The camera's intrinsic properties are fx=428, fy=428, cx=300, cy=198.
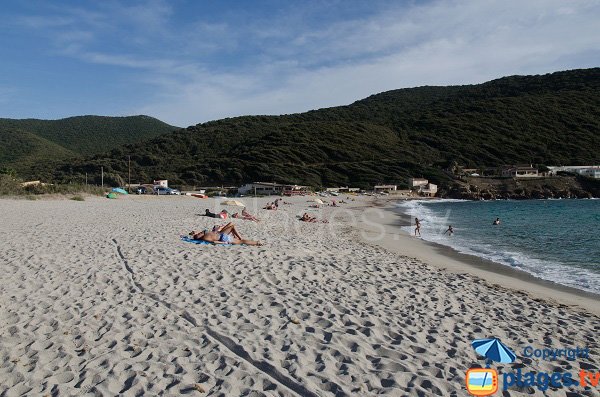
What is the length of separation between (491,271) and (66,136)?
11410 cm

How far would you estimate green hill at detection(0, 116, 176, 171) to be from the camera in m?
82.8

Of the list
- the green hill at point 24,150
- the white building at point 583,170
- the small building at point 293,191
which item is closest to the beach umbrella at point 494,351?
the small building at point 293,191

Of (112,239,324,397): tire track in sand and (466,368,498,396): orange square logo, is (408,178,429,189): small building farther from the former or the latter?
(466,368,498,396): orange square logo

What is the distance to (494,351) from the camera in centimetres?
461

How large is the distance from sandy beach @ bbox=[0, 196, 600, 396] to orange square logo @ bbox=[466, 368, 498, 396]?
103 mm

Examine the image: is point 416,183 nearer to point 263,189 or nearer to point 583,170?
point 263,189

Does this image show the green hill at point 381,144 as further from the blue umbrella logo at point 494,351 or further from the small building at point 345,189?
the blue umbrella logo at point 494,351

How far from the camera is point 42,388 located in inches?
141

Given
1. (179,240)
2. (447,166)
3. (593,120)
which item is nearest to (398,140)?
(447,166)

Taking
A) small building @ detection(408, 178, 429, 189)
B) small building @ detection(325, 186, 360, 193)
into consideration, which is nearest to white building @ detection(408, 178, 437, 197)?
small building @ detection(408, 178, 429, 189)

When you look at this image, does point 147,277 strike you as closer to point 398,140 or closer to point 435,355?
point 435,355

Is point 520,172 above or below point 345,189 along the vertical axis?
above

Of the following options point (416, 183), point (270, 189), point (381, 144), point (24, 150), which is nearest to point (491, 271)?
point (270, 189)

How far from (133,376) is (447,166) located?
8051cm
